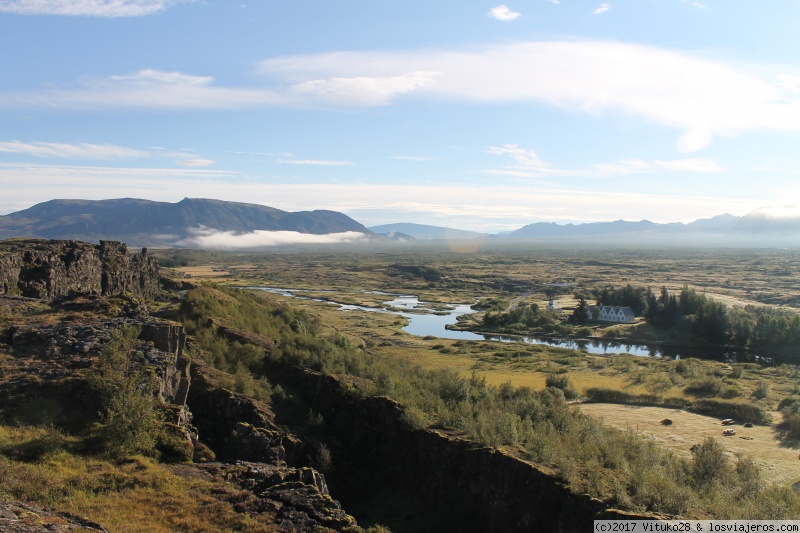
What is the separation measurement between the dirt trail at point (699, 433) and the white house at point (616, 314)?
57574 mm

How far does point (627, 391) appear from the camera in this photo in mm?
52781

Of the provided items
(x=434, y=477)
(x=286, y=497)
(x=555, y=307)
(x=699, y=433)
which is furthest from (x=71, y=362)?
(x=555, y=307)

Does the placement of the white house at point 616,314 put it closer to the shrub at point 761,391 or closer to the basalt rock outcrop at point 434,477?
the shrub at point 761,391

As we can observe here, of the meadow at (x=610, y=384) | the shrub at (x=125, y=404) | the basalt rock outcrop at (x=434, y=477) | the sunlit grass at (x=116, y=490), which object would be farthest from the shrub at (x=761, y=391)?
the shrub at (x=125, y=404)

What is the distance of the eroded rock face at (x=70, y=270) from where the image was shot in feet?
138

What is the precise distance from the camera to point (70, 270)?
47.9m

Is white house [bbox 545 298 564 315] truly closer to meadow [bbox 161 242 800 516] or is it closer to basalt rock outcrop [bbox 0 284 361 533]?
meadow [bbox 161 242 800 516]

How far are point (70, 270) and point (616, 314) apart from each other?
3602 inches

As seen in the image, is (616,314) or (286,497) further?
(616,314)

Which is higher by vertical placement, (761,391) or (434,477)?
(434,477)

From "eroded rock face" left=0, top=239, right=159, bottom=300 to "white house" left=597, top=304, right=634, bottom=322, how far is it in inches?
3170

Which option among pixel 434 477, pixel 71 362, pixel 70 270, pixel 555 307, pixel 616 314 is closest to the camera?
pixel 71 362

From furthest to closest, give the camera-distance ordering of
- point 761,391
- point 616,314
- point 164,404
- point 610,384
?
point 616,314 < point 610,384 < point 761,391 < point 164,404

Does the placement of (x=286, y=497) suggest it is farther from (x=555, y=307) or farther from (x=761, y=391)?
(x=555, y=307)
